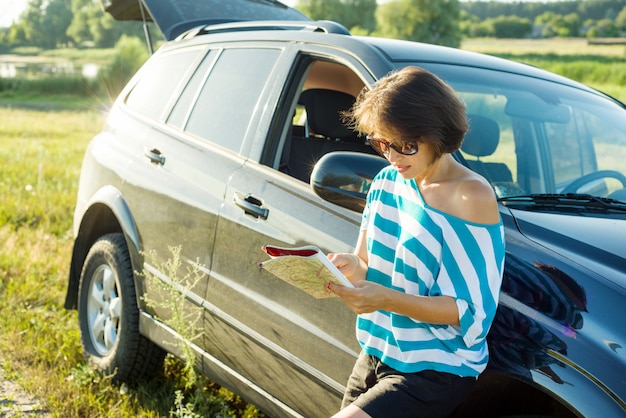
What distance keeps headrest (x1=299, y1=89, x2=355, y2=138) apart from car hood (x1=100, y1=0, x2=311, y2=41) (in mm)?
1116

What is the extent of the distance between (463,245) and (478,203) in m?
0.11

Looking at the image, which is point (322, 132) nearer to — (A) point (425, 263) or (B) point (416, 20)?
(A) point (425, 263)

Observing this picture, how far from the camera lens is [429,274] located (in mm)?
2143

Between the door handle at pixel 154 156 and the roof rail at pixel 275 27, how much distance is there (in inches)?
31.4

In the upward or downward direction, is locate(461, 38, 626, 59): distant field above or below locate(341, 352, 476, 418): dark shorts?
below

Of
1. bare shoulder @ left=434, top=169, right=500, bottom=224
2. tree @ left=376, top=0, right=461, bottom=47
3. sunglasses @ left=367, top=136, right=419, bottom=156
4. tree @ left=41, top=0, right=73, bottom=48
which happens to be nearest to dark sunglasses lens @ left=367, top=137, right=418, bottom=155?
sunglasses @ left=367, top=136, right=419, bottom=156

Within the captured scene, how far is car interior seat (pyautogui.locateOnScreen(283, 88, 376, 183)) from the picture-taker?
4.30 m

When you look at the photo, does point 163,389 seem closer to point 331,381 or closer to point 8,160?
point 331,381

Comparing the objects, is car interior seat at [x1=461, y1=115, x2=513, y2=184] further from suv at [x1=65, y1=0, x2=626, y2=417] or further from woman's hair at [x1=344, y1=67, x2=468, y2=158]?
woman's hair at [x1=344, y1=67, x2=468, y2=158]

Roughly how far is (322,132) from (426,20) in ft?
313

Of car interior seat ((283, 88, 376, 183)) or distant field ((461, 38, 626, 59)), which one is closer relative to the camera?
car interior seat ((283, 88, 376, 183))

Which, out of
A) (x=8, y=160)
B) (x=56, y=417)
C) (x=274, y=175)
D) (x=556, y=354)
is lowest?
(x=8, y=160)

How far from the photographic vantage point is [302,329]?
2.88m

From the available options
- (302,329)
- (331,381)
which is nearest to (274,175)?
(302,329)
